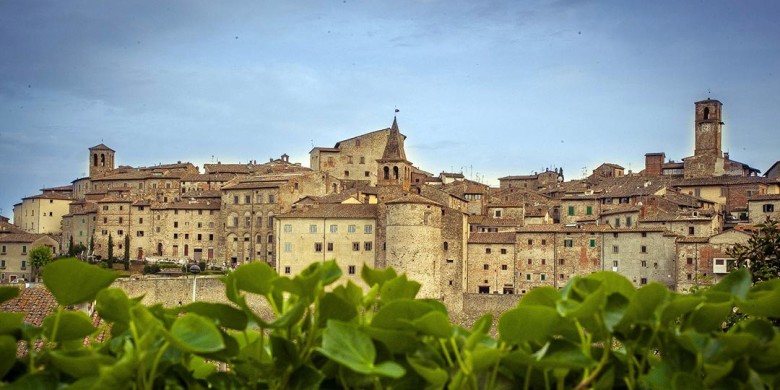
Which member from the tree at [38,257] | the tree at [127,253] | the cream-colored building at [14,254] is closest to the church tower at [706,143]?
the tree at [127,253]

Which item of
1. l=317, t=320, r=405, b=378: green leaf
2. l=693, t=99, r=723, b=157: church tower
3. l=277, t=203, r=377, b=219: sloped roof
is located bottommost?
l=317, t=320, r=405, b=378: green leaf

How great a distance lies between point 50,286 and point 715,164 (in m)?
85.3

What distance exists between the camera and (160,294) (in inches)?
2104

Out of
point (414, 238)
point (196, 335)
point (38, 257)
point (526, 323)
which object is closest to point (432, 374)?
point (526, 323)

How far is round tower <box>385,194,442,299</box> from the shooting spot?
5319cm

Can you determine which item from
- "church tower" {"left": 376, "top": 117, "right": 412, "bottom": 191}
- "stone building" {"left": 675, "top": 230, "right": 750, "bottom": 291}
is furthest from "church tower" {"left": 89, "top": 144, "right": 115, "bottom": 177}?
"stone building" {"left": 675, "top": 230, "right": 750, "bottom": 291}

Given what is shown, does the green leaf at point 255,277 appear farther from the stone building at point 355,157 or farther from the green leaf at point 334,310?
the stone building at point 355,157

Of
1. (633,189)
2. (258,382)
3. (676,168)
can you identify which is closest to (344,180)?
→ (633,189)

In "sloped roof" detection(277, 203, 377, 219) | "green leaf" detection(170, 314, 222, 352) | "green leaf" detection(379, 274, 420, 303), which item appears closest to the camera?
"green leaf" detection(170, 314, 222, 352)

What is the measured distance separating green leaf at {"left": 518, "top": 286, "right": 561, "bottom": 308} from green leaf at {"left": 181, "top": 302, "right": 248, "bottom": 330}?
2.29ft

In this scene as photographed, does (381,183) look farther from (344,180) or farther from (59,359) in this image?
(59,359)

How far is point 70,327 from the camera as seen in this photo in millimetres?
2195

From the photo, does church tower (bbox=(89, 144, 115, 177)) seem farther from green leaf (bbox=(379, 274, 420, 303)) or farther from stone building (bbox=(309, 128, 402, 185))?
green leaf (bbox=(379, 274, 420, 303))

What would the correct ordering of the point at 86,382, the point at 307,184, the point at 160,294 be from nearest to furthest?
the point at 86,382 → the point at 160,294 → the point at 307,184
